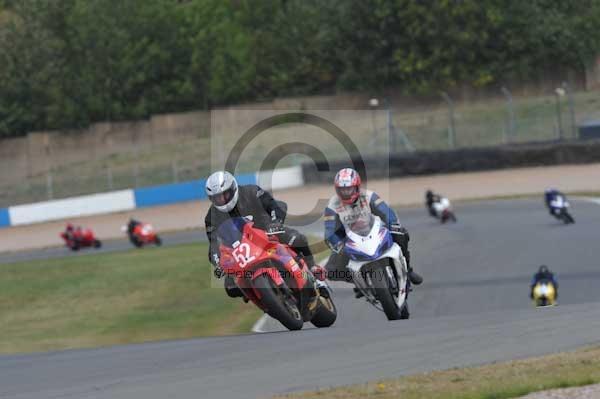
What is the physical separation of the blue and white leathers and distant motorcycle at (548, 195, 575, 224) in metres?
11.1

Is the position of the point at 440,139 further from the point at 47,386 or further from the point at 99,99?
the point at 47,386

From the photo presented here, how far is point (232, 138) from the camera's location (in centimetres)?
4428

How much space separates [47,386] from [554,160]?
85.8 feet

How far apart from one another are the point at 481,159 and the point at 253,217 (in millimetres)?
23562

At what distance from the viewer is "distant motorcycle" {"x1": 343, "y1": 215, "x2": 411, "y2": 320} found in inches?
425

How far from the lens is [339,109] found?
53438 millimetres

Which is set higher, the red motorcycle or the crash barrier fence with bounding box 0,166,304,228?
the red motorcycle

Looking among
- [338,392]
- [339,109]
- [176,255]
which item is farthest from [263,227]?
[339,109]

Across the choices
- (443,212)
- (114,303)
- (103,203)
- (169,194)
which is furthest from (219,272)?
(103,203)

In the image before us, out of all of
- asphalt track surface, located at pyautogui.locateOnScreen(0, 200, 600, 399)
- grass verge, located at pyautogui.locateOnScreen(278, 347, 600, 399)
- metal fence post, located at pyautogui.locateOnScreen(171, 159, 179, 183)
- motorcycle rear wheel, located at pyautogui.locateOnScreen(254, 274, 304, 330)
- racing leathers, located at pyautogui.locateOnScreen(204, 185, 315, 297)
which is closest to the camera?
grass verge, located at pyautogui.locateOnScreen(278, 347, 600, 399)

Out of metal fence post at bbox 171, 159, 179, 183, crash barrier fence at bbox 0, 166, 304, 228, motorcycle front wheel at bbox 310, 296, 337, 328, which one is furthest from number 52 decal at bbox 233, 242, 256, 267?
metal fence post at bbox 171, 159, 179, 183

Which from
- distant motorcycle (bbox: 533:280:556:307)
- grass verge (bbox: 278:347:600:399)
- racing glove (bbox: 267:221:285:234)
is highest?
racing glove (bbox: 267:221:285:234)

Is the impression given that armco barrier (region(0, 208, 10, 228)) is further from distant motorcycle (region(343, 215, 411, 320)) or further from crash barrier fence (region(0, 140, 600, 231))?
distant motorcycle (region(343, 215, 411, 320))

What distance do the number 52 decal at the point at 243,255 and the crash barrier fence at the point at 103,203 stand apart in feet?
90.2
